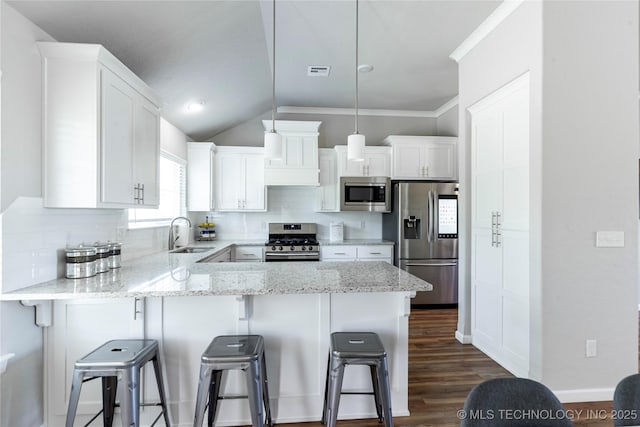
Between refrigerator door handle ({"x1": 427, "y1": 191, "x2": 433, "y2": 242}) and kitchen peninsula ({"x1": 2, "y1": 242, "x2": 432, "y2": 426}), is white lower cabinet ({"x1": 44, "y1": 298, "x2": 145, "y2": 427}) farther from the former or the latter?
refrigerator door handle ({"x1": 427, "y1": 191, "x2": 433, "y2": 242})

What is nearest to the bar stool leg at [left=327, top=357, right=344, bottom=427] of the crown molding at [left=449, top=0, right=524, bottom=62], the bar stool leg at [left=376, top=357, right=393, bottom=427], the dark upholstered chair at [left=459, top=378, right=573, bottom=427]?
the bar stool leg at [left=376, top=357, right=393, bottom=427]

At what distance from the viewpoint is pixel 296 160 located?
4.38 metres

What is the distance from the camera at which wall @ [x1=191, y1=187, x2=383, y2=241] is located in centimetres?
486

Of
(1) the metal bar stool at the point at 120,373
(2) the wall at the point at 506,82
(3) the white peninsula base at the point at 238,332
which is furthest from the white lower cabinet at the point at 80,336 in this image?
(2) the wall at the point at 506,82

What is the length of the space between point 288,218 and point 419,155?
2.16 metres

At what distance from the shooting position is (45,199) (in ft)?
5.98

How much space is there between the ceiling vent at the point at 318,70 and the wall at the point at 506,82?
1425mm

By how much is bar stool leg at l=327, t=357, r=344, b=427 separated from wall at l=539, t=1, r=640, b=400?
1.55 metres

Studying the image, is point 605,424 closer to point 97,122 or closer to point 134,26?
point 97,122

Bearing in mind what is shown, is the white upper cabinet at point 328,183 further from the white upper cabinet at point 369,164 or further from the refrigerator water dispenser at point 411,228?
the refrigerator water dispenser at point 411,228

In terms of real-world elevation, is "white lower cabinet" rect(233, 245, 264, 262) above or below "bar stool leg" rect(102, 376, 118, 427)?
above

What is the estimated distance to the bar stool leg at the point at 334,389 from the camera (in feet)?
5.36

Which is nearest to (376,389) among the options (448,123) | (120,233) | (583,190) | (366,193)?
(583,190)

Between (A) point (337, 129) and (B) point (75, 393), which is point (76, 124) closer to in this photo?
(B) point (75, 393)
